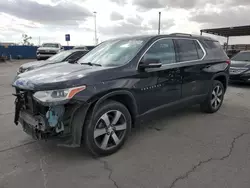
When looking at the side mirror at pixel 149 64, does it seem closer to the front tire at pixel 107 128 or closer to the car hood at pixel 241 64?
the front tire at pixel 107 128

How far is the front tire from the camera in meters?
2.90

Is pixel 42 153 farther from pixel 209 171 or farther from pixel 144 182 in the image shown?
pixel 209 171

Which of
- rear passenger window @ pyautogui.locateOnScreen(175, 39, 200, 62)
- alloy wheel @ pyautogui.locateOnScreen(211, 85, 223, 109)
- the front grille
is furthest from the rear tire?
the front grille

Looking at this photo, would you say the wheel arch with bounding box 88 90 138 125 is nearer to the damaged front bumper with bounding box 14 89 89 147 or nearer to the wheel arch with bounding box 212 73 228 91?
the damaged front bumper with bounding box 14 89 89 147

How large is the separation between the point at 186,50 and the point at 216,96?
158cm

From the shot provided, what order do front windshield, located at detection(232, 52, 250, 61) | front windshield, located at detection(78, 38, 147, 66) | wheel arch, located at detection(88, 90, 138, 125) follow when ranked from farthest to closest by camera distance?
front windshield, located at detection(232, 52, 250, 61) → front windshield, located at detection(78, 38, 147, 66) → wheel arch, located at detection(88, 90, 138, 125)

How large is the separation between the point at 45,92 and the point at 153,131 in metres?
2.21

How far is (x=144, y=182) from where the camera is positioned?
2566mm

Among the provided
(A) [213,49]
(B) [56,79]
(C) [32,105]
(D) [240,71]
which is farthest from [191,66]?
(D) [240,71]

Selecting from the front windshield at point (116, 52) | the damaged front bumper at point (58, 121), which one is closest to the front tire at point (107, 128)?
the damaged front bumper at point (58, 121)

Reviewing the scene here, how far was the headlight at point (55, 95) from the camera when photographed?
2625 mm

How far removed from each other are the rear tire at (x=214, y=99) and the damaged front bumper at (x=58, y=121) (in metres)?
3.23

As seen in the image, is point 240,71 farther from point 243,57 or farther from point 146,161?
point 146,161

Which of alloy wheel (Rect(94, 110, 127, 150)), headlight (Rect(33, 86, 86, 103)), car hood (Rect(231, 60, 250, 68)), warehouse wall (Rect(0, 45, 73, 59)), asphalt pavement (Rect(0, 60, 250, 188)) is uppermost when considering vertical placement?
warehouse wall (Rect(0, 45, 73, 59))
